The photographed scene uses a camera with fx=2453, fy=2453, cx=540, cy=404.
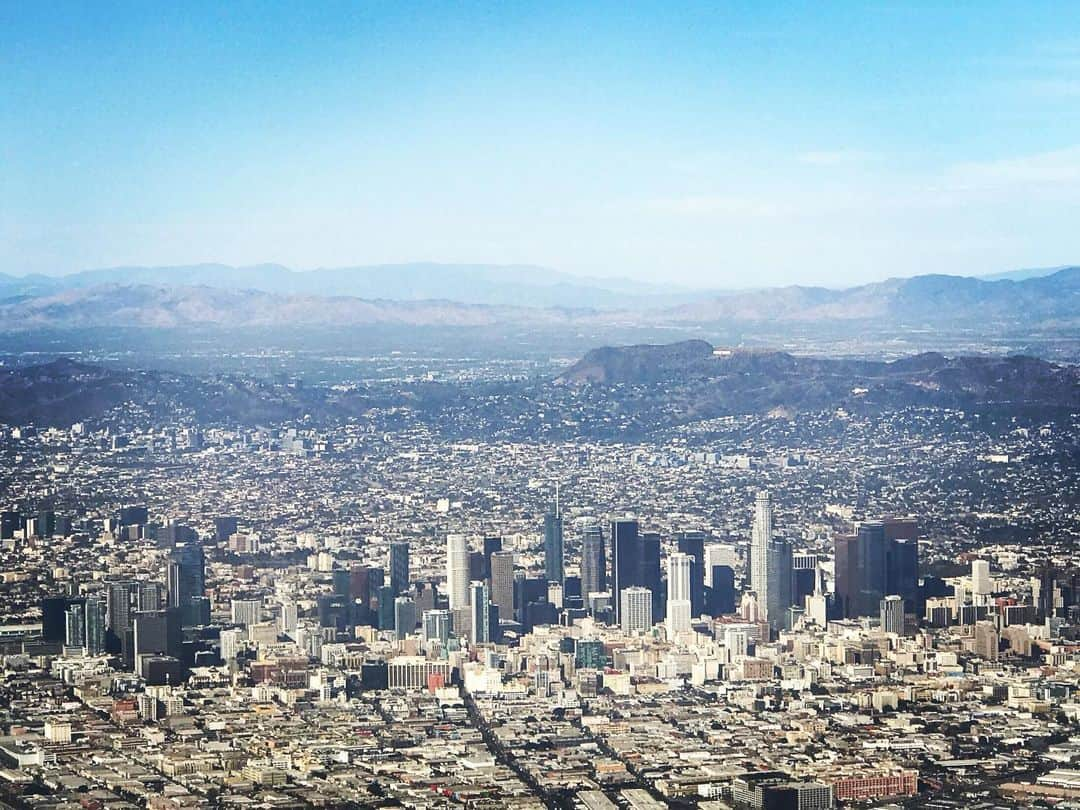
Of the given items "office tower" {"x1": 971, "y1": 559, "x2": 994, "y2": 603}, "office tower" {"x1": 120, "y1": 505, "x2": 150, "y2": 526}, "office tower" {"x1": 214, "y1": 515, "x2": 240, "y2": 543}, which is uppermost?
"office tower" {"x1": 120, "y1": 505, "x2": 150, "y2": 526}

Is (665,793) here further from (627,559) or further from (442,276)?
(442,276)

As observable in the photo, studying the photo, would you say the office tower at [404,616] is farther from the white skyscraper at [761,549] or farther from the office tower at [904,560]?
the office tower at [904,560]

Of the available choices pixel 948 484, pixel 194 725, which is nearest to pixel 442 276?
pixel 948 484

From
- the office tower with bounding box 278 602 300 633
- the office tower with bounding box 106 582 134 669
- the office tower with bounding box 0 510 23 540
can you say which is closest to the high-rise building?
the office tower with bounding box 278 602 300 633

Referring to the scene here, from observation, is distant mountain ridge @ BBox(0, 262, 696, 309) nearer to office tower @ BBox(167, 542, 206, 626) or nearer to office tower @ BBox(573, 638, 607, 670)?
office tower @ BBox(167, 542, 206, 626)

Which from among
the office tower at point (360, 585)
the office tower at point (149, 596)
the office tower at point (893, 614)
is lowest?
the office tower at point (893, 614)

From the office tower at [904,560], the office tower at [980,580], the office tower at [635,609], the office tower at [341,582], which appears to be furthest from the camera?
the office tower at [980,580]

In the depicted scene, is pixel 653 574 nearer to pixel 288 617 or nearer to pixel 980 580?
pixel 980 580

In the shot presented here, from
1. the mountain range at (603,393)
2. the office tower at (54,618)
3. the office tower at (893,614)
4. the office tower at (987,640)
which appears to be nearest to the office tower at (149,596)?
the office tower at (54,618)
